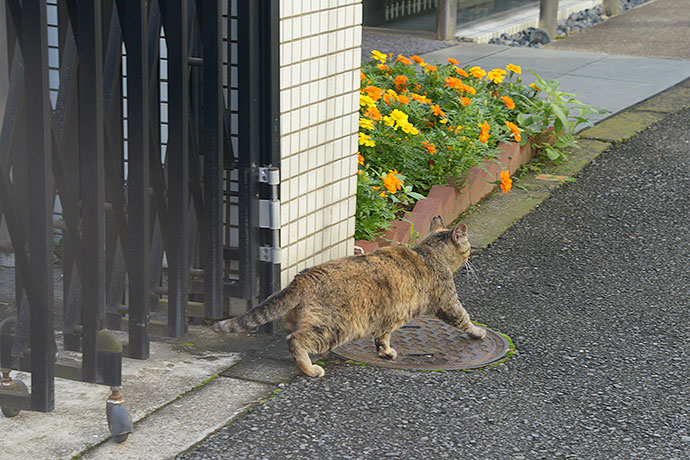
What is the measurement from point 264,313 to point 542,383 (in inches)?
46.8

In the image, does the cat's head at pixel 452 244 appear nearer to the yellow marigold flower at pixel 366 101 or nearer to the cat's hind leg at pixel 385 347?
the cat's hind leg at pixel 385 347

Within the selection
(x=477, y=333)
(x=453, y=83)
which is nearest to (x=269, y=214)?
(x=477, y=333)

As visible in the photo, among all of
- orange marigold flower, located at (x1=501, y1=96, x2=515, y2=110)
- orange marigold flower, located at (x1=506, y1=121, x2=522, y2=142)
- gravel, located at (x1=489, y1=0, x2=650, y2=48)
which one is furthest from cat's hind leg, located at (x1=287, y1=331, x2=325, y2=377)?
gravel, located at (x1=489, y1=0, x2=650, y2=48)

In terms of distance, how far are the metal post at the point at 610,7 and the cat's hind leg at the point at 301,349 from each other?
1211cm

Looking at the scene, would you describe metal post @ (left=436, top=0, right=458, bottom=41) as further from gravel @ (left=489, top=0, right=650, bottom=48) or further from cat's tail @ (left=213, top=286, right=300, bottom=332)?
cat's tail @ (left=213, top=286, right=300, bottom=332)

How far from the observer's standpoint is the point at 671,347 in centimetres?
466

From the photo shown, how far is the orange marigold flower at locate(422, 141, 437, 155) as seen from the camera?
6199 mm

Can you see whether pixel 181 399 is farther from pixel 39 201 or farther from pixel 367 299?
pixel 39 201

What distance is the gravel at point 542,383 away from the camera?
3.69 metres

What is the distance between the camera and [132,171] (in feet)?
11.6

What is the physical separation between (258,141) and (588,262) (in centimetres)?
235

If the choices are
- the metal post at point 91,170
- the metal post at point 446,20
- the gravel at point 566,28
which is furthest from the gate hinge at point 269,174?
the gravel at point 566,28

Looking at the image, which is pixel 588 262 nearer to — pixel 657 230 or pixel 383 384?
pixel 657 230

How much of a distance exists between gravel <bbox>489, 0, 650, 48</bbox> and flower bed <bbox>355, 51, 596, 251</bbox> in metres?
4.79
